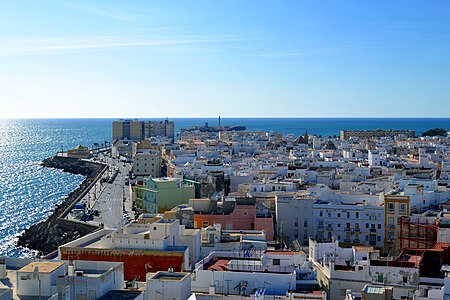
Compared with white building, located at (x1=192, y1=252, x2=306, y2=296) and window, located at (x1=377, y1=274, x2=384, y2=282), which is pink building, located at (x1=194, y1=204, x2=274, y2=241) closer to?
white building, located at (x1=192, y1=252, x2=306, y2=296)

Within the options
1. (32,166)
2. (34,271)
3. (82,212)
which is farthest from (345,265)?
(32,166)

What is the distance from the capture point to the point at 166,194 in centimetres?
5050

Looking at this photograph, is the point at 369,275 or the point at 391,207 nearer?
the point at 369,275

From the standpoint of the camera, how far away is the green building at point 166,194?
1984 inches

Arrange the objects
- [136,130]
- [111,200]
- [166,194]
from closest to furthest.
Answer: [166,194] → [111,200] → [136,130]

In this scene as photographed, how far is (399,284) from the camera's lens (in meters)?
23.6

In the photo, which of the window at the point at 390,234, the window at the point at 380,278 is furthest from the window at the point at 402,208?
the window at the point at 380,278

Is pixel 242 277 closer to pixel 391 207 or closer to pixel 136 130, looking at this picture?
pixel 391 207

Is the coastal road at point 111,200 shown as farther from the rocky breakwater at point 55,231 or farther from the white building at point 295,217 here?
the white building at point 295,217

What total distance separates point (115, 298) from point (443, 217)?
74.1 ft

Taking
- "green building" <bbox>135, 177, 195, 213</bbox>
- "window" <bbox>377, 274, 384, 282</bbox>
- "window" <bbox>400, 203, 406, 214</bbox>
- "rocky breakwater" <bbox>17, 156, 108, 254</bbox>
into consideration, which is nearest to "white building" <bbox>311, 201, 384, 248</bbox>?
"window" <bbox>400, 203, 406, 214</bbox>

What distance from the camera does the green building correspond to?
50.4 meters

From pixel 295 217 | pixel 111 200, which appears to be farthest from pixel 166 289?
pixel 111 200

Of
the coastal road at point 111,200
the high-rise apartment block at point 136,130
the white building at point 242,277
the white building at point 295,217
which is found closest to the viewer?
the white building at point 242,277
